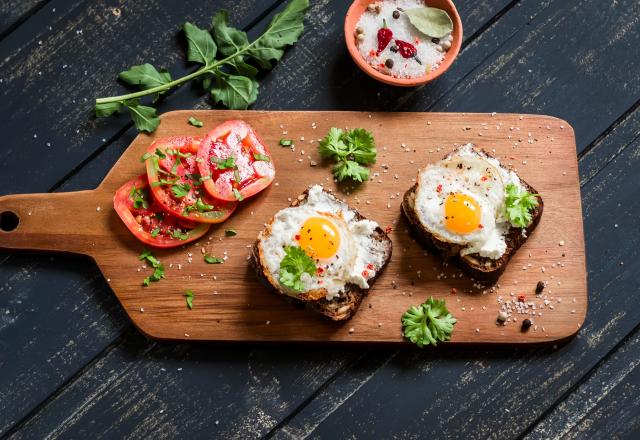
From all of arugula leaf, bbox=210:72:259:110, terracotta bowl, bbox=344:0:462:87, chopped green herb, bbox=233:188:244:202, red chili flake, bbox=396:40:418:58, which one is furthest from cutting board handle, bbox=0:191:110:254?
red chili flake, bbox=396:40:418:58

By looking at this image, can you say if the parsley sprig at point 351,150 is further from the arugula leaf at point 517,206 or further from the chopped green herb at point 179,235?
the chopped green herb at point 179,235

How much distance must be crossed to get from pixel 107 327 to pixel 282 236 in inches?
50.6

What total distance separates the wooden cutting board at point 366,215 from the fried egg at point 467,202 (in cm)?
25

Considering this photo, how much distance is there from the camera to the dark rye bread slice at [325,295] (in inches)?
165

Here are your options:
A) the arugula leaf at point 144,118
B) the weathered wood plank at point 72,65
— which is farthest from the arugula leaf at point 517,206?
the arugula leaf at point 144,118

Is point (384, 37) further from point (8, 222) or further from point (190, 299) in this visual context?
point (8, 222)

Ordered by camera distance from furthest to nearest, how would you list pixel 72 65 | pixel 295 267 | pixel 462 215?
pixel 72 65 → pixel 462 215 → pixel 295 267

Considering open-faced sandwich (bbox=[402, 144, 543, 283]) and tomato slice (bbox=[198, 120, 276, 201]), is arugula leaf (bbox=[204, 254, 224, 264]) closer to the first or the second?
tomato slice (bbox=[198, 120, 276, 201])

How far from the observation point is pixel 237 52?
183 inches

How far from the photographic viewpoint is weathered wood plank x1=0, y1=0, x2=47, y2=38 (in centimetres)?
480

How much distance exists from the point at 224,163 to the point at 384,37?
48.6 inches

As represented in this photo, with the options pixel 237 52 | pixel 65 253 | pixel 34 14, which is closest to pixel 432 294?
pixel 237 52

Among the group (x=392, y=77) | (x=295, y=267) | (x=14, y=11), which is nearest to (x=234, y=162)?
(x=295, y=267)

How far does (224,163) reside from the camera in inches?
174
